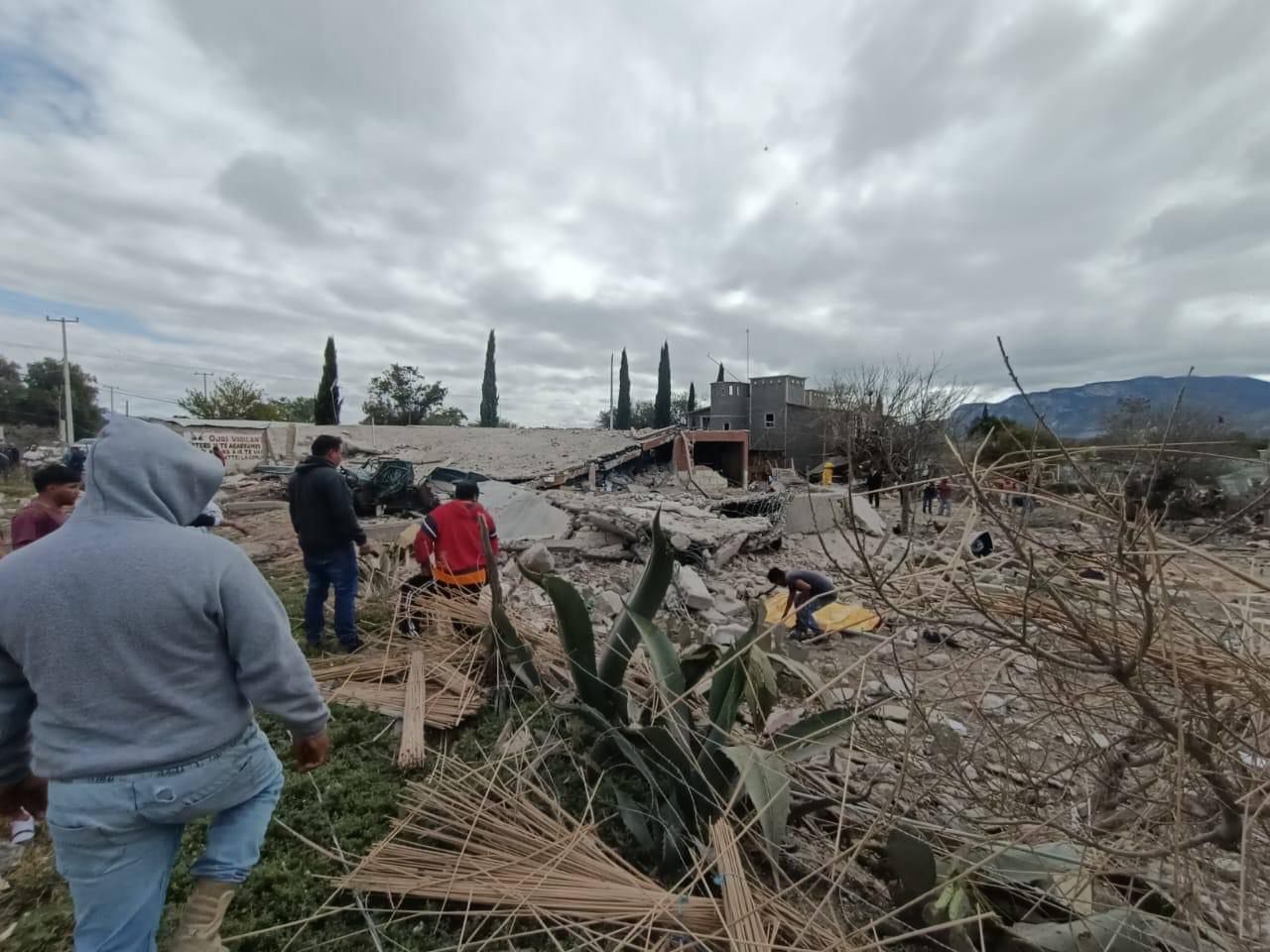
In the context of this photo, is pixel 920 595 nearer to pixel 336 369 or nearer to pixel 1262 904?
pixel 1262 904

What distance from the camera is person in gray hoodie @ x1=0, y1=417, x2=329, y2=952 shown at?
1297 mm

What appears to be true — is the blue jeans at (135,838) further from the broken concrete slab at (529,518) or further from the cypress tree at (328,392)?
the cypress tree at (328,392)

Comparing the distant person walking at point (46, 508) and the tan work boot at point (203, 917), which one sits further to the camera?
the distant person walking at point (46, 508)

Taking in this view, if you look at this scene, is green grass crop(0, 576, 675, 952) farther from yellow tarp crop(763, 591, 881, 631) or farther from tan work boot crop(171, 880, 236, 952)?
yellow tarp crop(763, 591, 881, 631)

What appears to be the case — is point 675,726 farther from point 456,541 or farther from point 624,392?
point 624,392

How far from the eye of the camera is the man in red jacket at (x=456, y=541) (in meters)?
4.62

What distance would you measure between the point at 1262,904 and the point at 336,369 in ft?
135

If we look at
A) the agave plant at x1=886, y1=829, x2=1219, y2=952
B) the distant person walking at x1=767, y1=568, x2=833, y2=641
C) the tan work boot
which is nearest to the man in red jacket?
the distant person walking at x1=767, y1=568, x2=833, y2=641

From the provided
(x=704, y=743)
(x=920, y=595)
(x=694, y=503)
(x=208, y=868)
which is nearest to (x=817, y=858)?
(x=704, y=743)

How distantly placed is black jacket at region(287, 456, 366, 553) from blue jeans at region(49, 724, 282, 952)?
2925 millimetres

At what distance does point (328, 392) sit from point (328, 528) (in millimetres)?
36087

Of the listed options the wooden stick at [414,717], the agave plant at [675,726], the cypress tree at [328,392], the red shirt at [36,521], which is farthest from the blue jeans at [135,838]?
the cypress tree at [328,392]

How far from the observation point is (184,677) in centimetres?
138

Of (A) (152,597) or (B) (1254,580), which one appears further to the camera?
(A) (152,597)
